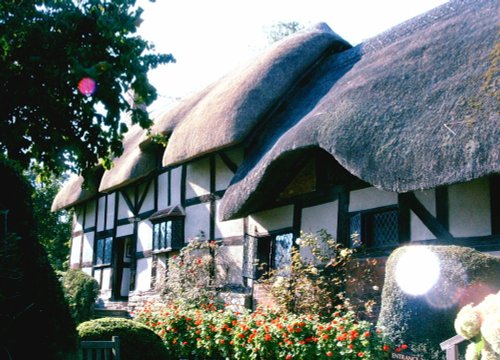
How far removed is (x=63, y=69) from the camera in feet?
24.8

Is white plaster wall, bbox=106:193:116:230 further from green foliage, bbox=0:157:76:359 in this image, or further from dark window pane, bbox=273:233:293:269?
green foliage, bbox=0:157:76:359

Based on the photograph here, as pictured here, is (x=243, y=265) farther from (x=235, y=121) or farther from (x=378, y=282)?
(x=378, y=282)

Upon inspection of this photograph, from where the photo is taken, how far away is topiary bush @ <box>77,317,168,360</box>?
7.35 metres

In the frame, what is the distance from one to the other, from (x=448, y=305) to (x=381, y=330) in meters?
0.71

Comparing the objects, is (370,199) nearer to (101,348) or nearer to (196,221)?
(101,348)

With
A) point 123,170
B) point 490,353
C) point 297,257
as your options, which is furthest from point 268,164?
point 123,170

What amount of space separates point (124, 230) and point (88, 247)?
3.14m

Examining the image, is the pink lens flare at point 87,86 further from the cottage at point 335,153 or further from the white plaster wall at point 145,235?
the white plaster wall at point 145,235

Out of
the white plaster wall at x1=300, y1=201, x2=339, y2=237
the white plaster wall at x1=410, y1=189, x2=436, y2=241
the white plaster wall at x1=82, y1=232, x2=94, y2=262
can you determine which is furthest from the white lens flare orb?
the white plaster wall at x1=82, y1=232, x2=94, y2=262

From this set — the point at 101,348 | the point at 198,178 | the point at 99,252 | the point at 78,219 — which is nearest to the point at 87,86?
the point at 101,348

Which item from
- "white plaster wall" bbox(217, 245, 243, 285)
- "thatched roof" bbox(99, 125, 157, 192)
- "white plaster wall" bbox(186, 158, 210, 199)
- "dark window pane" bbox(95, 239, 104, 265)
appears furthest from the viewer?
"dark window pane" bbox(95, 239, 104, 265)

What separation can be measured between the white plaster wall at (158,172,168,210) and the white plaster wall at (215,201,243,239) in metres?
2.35

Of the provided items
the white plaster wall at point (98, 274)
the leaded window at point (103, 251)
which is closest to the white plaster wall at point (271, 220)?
the leaded window at point (103, 251)

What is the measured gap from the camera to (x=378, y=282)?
7633 millimetres
